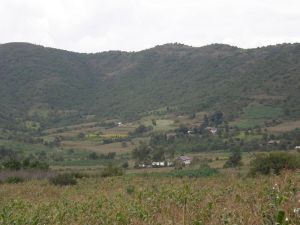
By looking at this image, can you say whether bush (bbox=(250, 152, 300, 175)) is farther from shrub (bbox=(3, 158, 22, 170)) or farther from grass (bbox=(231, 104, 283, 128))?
grass (bbox=(231, 104, 283, 128))

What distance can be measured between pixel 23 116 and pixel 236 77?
4962 centimetres

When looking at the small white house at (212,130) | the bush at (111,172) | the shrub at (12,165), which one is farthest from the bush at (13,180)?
the small white house at (212,130)

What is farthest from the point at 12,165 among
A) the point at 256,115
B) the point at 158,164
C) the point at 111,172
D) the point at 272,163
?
the point at 256,115

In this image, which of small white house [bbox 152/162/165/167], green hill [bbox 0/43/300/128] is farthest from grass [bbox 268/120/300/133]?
small white house [bbox 152/162/165/167]

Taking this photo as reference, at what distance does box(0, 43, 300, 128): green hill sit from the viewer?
93.5 meters

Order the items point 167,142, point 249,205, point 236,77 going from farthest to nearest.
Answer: point 236,77, point 167,142, point 249,205

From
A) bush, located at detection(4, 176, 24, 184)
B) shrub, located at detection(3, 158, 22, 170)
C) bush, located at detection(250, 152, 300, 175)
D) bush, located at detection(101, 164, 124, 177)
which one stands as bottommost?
bush, located at detection(101, 164, 124, 177)

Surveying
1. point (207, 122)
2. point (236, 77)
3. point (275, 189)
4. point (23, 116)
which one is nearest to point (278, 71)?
point (236, 77)

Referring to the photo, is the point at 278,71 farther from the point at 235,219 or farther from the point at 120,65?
the point at 235,219

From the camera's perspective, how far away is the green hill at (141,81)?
93.5 metres

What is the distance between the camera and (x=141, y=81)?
138m

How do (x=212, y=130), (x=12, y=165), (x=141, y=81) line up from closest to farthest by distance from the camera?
(x=12, y=165) → (x=212, y=130) → (x=141, y=81)

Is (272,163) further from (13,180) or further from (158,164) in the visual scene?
(158,164)

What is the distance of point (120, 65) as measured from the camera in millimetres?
159500
